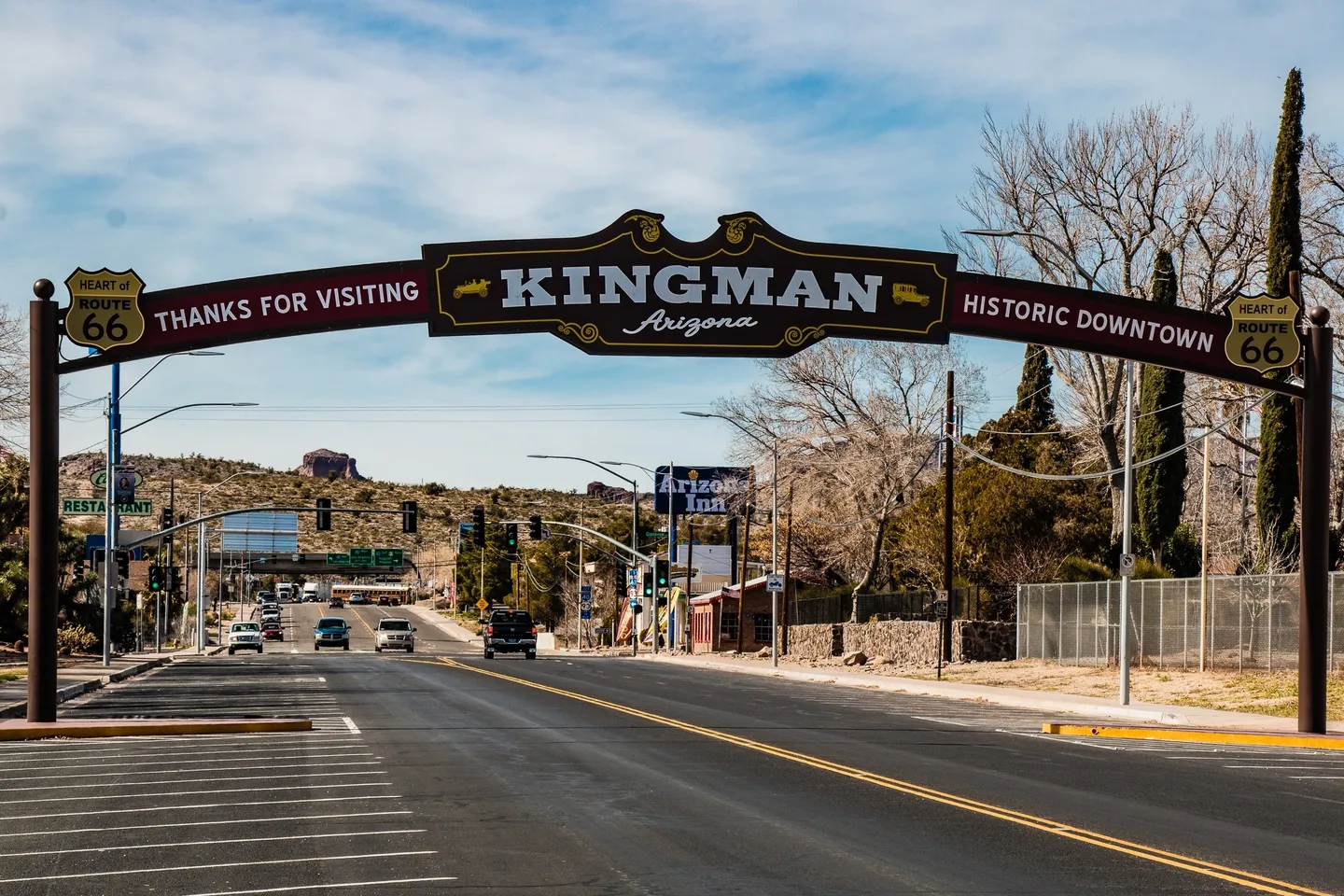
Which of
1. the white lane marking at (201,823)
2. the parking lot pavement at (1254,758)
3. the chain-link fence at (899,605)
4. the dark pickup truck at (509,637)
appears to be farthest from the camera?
the dark pickup truck at (509,637)

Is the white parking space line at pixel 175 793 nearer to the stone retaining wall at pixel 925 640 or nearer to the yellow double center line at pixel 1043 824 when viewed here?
the yellow double center line at pixel 1043 824

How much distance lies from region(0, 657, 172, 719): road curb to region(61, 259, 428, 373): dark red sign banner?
21.4ft

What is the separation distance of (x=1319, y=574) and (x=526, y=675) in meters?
25.7

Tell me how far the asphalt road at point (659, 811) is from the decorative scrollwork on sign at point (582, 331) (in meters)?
6.33

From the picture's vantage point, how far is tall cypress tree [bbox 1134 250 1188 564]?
50.5m

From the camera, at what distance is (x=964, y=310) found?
25266 mm

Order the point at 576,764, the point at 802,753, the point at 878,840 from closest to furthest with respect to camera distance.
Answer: the point at 878,840 < the point at 576,764 < the point at 802,753

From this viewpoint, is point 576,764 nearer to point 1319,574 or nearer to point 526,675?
point 1319,574

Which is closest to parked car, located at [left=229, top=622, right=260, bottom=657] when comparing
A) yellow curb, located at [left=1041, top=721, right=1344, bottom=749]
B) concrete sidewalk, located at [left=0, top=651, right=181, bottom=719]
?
concrete sidewalk, located at [left=0, top=651, right=181, bottom=719]

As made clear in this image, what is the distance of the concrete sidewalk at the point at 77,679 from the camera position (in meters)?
26.6

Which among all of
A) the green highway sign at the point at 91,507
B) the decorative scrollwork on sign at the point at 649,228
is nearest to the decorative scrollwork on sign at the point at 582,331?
the decorative scrollwork on sign at the point at 649,228

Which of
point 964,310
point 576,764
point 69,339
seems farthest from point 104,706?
point 964,310

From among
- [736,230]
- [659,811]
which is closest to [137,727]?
[659,811]

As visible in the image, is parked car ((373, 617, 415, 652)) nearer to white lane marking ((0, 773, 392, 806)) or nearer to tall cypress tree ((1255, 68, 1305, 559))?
tall cypress tree ((1255, 68, 1305, 559))
